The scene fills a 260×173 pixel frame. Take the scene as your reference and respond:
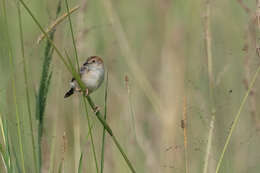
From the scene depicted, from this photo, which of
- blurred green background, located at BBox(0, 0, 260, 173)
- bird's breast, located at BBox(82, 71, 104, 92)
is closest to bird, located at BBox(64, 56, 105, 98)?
bird's breast, located at BBox(82, 71, 104, 92)

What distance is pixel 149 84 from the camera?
4242 mm

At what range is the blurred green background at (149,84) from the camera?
3.15 m

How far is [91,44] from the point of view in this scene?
426 cm

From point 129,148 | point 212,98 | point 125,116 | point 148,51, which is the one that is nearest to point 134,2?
point 148,51

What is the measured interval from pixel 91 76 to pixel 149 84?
37.9 inches

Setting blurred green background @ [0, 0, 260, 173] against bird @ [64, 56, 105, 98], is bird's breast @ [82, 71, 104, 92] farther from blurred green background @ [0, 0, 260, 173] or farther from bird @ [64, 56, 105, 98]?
blurred green background @ [0, 0, 260, 173]

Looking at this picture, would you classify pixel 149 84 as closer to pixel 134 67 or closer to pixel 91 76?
pixel 134 67

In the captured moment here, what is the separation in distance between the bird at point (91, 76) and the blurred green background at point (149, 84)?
10 cm

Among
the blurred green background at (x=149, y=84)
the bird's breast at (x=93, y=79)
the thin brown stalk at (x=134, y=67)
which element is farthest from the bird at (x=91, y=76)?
the thin brown stalk at (x=134, y=67)

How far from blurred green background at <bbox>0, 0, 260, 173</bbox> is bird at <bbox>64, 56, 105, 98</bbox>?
10cm

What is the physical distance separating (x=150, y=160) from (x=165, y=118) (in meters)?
0.41

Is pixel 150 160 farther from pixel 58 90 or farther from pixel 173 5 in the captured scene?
pixel 173 5

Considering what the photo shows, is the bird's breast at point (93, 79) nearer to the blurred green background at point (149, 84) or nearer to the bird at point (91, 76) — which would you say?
the bird at point (91, 76)

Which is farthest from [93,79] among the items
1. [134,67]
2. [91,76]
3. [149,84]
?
[149,84]
